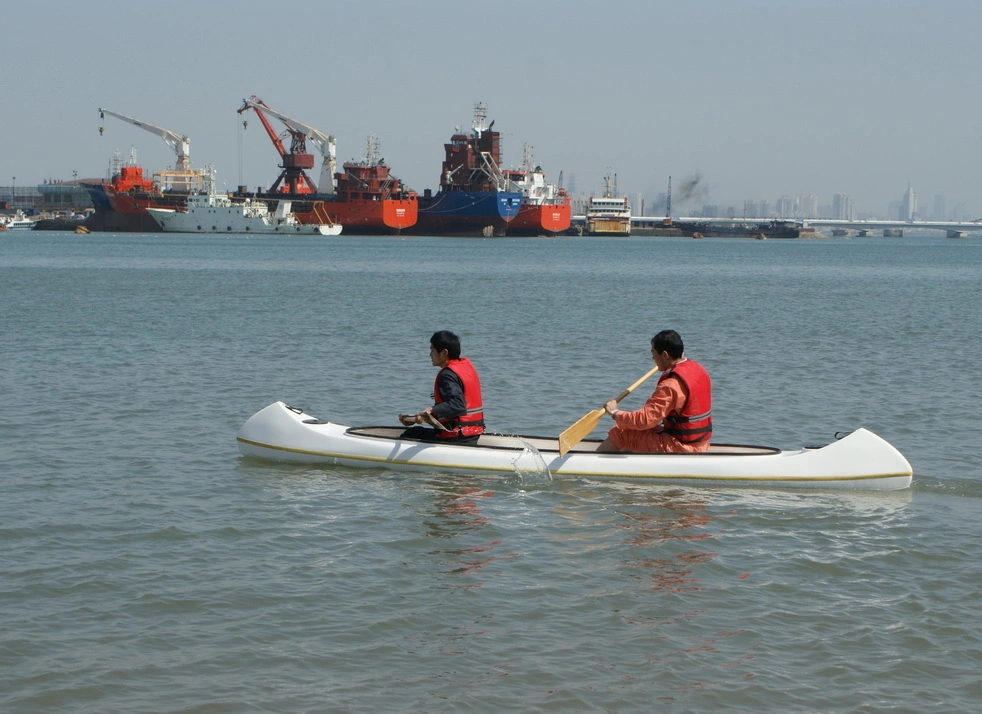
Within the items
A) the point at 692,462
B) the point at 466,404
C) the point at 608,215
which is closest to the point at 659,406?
the point at 692,462

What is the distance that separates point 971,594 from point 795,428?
6324 millimetres

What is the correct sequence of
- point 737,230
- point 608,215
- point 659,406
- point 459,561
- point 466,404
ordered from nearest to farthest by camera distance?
1. point 459,561
2. point 659,406
3. point 466,404
4. point 608,215
5. point 737,230

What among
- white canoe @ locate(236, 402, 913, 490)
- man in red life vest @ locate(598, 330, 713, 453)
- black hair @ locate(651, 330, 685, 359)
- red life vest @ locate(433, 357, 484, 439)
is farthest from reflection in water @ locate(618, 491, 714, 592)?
red life vest @ locate(433, 357, 484, 439)

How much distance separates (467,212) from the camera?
4616 inches

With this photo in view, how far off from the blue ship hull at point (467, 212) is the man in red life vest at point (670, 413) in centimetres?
10522

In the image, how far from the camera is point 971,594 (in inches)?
291

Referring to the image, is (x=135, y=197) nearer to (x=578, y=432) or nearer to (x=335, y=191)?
(x=335, y=191)

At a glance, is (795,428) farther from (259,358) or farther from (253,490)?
(259,358)

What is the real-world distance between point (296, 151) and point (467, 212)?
21521mm

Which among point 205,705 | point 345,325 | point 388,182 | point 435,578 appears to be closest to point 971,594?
point 435,578

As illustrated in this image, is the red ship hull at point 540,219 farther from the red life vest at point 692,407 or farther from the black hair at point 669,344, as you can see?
the black hair at point 669,344

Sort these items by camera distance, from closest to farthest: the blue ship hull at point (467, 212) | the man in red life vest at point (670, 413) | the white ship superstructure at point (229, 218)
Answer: the man in red life vest at point (670, 413)
the blue ship hull at point (467, 212)
the white ship superstructure at point (229, 218)

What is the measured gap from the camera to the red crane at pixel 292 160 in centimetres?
12281

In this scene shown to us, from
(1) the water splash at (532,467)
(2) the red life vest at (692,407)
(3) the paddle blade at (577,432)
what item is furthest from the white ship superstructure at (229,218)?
(2) the red life vest at (692,407)
